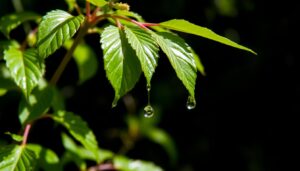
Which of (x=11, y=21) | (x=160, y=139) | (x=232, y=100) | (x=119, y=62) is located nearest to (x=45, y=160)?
(x=11, y=21)

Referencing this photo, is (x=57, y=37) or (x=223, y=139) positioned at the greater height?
(x=57, y=37)

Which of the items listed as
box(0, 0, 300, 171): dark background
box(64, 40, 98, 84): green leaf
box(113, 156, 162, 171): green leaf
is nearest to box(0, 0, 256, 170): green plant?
box(64, 40, 98, 84): green leaf

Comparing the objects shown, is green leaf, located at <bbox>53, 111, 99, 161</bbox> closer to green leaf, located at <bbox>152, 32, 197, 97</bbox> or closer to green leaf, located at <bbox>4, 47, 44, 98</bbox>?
green leaf, located at <bbox>4, 47, 44, 98</bbox>

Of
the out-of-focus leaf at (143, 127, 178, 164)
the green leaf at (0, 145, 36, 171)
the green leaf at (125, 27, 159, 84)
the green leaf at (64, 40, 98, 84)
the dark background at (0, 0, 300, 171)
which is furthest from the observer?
the dark background at (0, 0, 300, 171)

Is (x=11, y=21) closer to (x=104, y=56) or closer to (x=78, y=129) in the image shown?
(x=78, y=129)

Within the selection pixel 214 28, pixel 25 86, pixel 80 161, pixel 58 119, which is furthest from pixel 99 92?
pixel 25 86

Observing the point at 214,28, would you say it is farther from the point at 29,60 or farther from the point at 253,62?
the point at 29,60

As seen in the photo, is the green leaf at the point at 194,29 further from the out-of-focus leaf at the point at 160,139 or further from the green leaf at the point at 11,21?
the out-of-focus leaf at the point at 160,139
